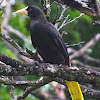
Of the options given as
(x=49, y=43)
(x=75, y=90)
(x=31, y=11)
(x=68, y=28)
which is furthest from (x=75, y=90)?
(x=68, y=28)

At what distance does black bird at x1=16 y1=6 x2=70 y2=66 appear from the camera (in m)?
3.42

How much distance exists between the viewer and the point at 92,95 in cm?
323

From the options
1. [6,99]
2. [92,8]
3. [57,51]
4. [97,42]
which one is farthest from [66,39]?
[92,8]

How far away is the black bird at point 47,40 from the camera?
342 cm

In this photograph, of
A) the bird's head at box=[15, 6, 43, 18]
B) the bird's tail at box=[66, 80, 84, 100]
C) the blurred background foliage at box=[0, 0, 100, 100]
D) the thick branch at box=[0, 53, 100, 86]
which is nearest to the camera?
the thick branch at box=[0, 53, 100, 86]

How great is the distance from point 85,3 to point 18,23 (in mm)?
4135

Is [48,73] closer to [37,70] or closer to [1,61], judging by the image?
[37,70]

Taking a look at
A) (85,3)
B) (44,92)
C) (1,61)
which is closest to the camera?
(85,3)

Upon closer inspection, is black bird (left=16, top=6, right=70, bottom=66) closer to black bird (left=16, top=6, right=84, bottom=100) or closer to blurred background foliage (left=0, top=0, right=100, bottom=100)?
black bird (left=16, top=6, right=84, bottom=100)

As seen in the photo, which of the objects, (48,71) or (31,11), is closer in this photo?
(48,71)

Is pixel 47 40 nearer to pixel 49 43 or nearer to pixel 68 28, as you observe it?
pixel 49 43

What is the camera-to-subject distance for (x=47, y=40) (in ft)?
11.3

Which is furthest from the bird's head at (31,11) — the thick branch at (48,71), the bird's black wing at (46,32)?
the thick branch at (48,71)

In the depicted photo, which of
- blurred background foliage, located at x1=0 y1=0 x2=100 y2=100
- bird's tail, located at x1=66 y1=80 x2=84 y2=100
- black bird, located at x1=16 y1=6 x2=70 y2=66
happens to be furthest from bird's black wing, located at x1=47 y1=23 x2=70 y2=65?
blurred background foliage, located at x1=0 y1=0 x2=100 y2=100
